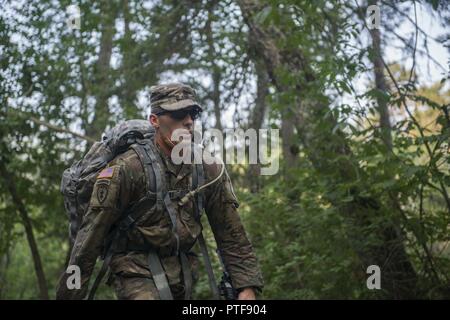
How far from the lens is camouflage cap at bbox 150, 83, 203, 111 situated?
422 centimetres

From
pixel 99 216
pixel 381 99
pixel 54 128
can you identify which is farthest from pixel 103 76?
pixel 99 216

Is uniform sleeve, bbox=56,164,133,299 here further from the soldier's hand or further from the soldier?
the soldier's hand

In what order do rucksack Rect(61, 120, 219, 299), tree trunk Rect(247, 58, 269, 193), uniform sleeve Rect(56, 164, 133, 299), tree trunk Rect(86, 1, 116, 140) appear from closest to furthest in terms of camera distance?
uniform sleeve Rect(56, 164, 133, 299) → rucksack Rect(61, 120, 219, 299) → tree trunk Rect(86, 1, 116, 140) → tree trunk Rect(247, 58, 269, 193)

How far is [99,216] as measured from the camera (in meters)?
3.86

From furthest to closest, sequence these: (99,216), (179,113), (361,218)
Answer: (361,218) → (179,113) → (99,216)

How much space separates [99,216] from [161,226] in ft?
1.21

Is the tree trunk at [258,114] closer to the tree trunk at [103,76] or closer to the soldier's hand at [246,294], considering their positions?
the tree trunk at [103,76]

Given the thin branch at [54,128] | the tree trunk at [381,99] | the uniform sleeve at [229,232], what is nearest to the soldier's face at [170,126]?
the uniform sleeve at [229,232]

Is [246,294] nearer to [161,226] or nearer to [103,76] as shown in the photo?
[161,226]

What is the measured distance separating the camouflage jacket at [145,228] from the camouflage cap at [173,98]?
0.30 metres

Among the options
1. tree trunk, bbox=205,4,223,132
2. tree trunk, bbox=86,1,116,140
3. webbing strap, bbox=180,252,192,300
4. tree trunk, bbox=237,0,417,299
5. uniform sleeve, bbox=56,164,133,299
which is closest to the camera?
uniform sleeve, bbox=56,164,133,299

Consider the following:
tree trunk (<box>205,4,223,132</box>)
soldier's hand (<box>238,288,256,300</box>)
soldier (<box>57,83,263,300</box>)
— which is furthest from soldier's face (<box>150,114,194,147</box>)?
tree trunk (<box>205,4,223,132</box>)

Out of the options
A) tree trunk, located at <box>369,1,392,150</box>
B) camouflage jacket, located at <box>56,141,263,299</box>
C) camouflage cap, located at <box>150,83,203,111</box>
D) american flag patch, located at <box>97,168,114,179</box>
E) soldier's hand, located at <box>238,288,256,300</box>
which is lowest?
soldier's hand, located at <box>238,288,256,300</box>
